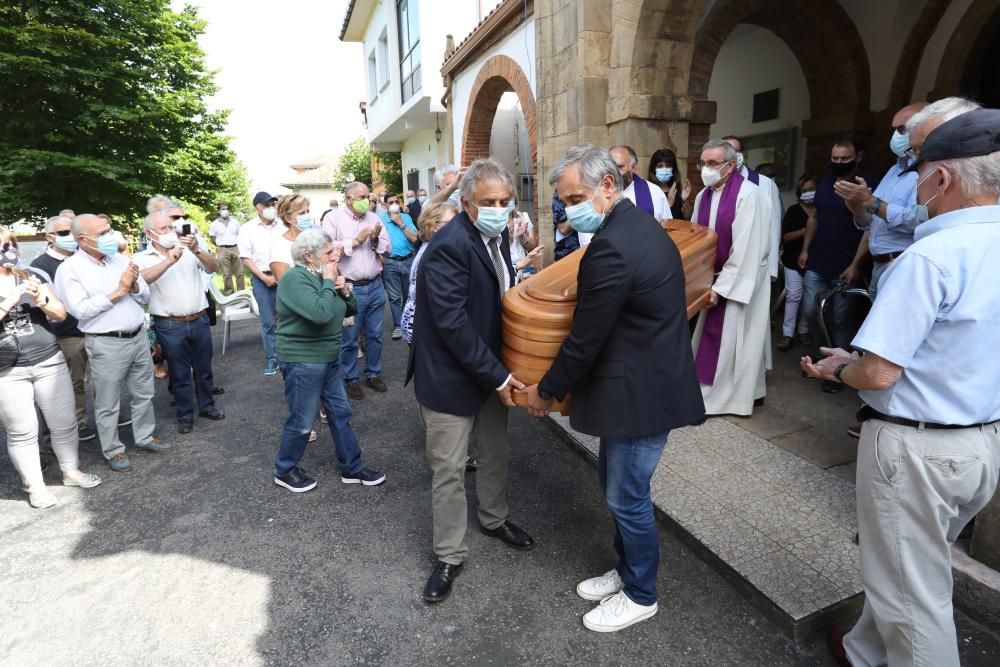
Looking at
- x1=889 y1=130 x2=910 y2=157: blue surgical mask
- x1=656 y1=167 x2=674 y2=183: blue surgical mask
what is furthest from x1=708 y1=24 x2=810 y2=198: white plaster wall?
x1=889 y1=130 x2=910 y2=157: blue surgical mask

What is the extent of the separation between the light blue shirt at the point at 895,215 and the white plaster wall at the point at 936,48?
179 inches

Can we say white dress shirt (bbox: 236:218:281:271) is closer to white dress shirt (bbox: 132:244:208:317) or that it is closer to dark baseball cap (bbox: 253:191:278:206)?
dark baseball cap (bbox: 253:191:278:206)

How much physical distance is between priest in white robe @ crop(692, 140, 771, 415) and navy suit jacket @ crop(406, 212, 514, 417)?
2.21 metres

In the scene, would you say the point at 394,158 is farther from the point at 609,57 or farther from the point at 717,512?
the point at 717,512

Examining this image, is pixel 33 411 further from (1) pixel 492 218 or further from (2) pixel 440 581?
(1) pixel 492 218

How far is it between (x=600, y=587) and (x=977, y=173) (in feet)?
6.91

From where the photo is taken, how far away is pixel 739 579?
8.59ft

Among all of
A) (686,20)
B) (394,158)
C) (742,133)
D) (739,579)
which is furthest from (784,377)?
(394,158)

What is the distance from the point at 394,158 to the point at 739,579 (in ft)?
72.6

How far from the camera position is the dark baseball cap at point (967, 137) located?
4.81 ft

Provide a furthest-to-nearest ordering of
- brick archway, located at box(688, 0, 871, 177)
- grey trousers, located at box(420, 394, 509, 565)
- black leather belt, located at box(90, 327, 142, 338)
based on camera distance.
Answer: brick archway, located at box(688, 0, 871, 177)
black leather belt, located at box(90, 327, 142, 338)
grey trousers, located at box(420, 394, 509, 565)

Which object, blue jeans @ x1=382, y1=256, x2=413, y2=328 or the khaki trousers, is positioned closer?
the khaki trousers

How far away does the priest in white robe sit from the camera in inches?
157

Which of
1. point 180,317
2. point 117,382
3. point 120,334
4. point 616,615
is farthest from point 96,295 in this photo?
point 616,615
